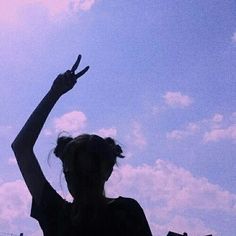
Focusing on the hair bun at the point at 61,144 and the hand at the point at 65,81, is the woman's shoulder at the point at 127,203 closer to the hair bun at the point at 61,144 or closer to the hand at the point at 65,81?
the hair bun at the point at 61,144

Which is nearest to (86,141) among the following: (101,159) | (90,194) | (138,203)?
(101,159)

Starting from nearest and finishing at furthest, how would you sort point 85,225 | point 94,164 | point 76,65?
1. point 85,225
2. point 94,164
3. point 76,65

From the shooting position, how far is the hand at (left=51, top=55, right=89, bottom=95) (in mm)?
2602

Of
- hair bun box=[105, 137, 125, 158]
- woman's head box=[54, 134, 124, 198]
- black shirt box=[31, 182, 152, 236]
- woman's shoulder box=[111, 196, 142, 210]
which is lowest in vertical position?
black shirt box=[31, 182, 152, 236]

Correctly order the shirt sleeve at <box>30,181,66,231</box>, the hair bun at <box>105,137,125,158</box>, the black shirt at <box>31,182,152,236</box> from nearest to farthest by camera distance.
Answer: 1. the black shirt at <box>31,182,152,236</box>
2. the shirt sleeve at <box>30,181,66,231</box>
3. the hair bun at <box>105,137,125,158</box>

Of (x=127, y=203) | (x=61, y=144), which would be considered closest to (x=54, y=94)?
(x=61, y=144)

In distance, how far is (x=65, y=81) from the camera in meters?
2.60

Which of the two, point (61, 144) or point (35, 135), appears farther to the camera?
→ point (61, 144)

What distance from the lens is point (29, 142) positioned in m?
2.57

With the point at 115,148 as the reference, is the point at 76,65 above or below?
above

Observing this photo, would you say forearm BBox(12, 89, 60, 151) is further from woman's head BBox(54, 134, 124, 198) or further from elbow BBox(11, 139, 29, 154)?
woman's head BBox(54, 134, 124, 198)

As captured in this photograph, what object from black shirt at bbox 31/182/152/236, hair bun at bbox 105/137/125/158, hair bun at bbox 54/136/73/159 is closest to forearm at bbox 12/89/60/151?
hair bun at bbox 54/136/73/159

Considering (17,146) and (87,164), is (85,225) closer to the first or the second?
(87,164)

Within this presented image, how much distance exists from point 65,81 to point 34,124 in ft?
1.07
